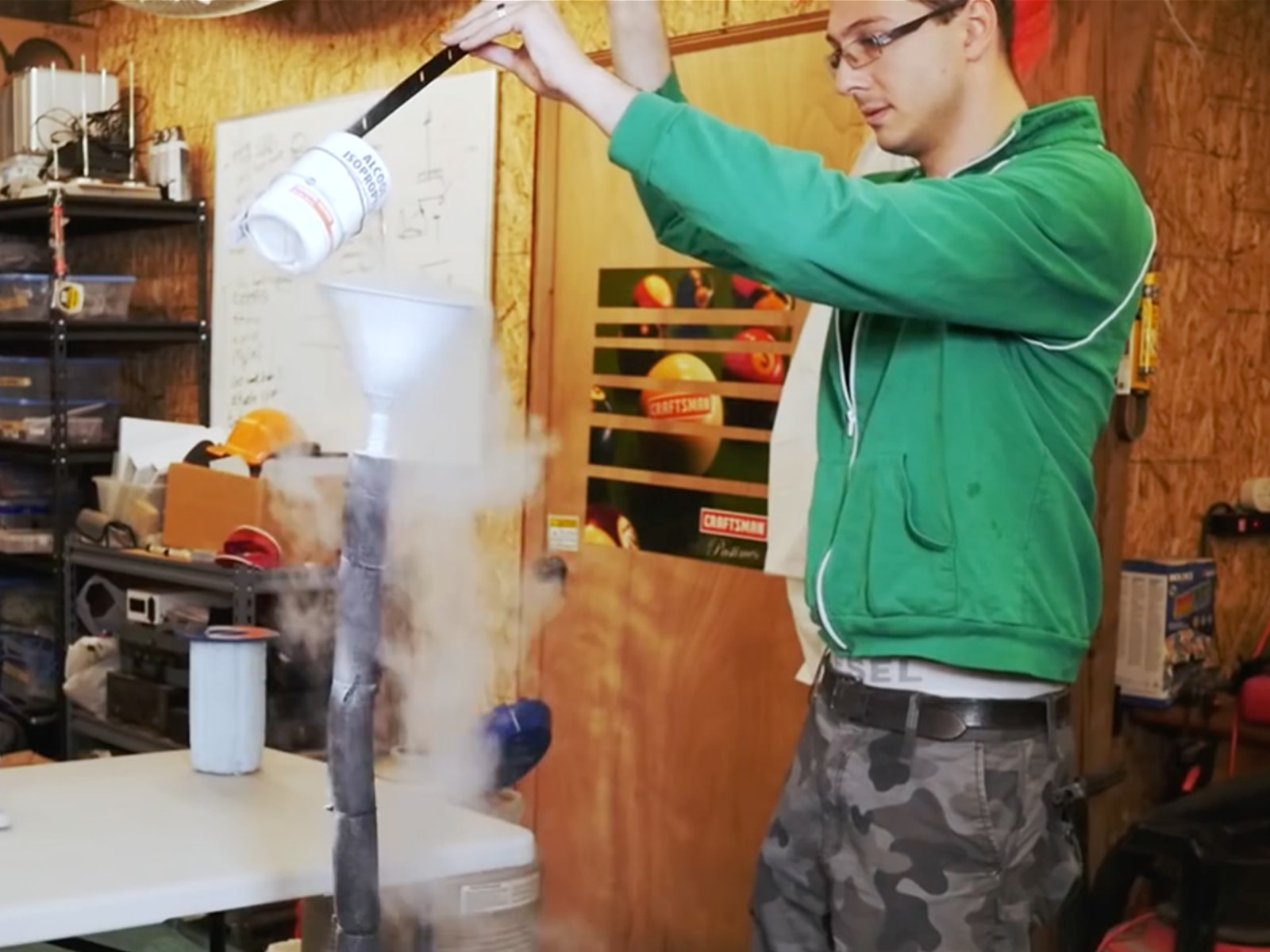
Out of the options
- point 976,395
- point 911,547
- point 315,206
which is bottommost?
point 911,547

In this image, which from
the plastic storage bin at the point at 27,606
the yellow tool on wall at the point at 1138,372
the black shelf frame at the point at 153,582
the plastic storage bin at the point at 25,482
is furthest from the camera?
the plastic storage bin at the point at 27,606

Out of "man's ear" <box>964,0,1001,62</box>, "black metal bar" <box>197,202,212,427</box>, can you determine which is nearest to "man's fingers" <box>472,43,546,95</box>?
"man's ear" <box>964,0,1001,62</box>

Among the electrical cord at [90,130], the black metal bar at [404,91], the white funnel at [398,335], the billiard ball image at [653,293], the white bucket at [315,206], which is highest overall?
the electrical cord at [90,130]

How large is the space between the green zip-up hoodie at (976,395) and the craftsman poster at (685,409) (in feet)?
4.61

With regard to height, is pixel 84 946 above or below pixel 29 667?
above

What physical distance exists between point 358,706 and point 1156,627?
193cm

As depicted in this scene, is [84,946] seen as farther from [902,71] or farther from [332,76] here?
[332,76]

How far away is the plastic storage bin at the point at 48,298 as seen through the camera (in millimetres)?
4496

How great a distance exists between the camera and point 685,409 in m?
3.14

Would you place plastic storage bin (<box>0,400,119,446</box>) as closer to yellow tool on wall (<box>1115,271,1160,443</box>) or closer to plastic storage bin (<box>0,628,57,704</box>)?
plastic storage bin (<box>0,628,57,704</box>)

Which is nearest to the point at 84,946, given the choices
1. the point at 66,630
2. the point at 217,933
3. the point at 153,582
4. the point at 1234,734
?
the point at 217,933

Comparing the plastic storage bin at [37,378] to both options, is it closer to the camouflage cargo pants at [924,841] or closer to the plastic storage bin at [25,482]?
the plastic storage bin at [25,482]

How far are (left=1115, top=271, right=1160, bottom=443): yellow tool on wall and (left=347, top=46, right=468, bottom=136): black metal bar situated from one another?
63.4 inches

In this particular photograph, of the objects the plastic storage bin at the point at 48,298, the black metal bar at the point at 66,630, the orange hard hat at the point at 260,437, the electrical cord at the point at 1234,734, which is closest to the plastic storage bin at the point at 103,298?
the plastic storage bin at the point at 48,298
